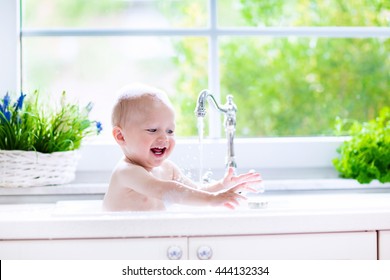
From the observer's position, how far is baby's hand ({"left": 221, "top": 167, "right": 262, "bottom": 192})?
1532 millimetres

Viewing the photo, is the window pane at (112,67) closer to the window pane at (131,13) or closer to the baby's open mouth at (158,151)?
the window pane at (131,13)

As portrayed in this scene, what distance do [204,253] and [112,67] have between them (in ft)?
4.21

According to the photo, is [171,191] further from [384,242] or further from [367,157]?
[367,157]

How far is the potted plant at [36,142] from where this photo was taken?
1.81 metres

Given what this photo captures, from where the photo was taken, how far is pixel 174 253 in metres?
1.38

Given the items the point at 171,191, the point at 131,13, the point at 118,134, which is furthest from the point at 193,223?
the point at 131,13

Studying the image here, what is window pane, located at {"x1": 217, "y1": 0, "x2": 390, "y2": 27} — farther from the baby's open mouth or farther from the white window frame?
the baby's open mouth

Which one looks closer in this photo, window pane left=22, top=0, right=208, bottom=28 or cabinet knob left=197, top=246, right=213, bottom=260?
cabinet knob left=197, top=246, right=213, bottom=260

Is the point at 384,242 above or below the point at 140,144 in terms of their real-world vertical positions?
below

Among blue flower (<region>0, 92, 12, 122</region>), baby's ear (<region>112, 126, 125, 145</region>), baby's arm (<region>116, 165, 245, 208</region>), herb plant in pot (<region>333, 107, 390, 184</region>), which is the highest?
blue flower (<region>0, 92, 12, 122</region>)

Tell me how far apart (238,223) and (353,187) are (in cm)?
72

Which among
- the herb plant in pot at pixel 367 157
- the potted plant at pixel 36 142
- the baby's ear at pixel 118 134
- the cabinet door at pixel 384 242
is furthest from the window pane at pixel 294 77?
the cabinet door at pixel 384 242

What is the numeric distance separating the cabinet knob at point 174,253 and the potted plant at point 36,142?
24.2 inches

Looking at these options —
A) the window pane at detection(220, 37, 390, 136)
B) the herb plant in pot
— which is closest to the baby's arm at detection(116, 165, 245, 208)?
the herb plant in pot
